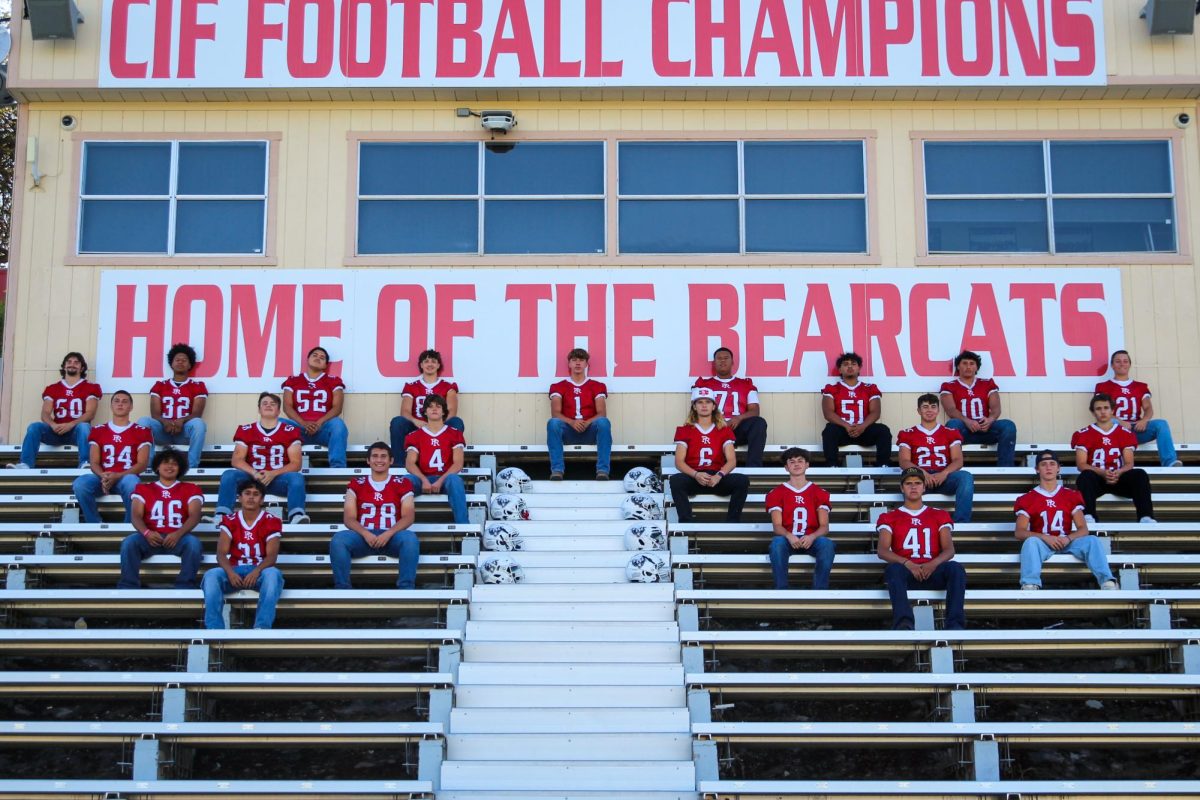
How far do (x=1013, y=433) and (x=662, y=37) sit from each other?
16.1 ft

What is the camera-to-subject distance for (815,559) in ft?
35.1

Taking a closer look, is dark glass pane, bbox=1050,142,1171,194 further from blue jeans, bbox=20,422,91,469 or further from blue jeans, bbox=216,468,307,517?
blue jeans, bbox=20,422,91,469

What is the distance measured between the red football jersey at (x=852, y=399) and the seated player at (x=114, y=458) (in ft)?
19.4

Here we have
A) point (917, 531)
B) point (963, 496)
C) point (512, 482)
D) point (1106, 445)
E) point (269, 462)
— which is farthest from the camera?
point (512, 482)

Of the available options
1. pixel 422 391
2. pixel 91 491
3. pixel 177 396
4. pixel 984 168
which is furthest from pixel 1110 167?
pixel 91 491

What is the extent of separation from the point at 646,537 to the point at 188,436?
4.39m

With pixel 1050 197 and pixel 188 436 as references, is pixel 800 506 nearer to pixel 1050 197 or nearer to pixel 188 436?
pixel 1050 197

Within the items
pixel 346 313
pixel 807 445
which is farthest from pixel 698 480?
pixel 346 313

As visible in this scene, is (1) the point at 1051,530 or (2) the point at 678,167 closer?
(1) the point at 1051,530

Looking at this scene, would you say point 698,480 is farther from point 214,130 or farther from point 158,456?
point 214,130

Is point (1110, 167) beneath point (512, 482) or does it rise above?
above

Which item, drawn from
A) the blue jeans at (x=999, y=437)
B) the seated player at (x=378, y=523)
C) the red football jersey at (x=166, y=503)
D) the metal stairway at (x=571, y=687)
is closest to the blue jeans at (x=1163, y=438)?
the blue jeans at (x=999, y=437)

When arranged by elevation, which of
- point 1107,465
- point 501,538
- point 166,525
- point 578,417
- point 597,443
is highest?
point 578,417

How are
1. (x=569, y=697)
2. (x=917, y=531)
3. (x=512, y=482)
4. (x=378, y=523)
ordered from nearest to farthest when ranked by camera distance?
(x=569, y=697), (x=917, y=531), (x=378, y=523), (x=512, y=482)
